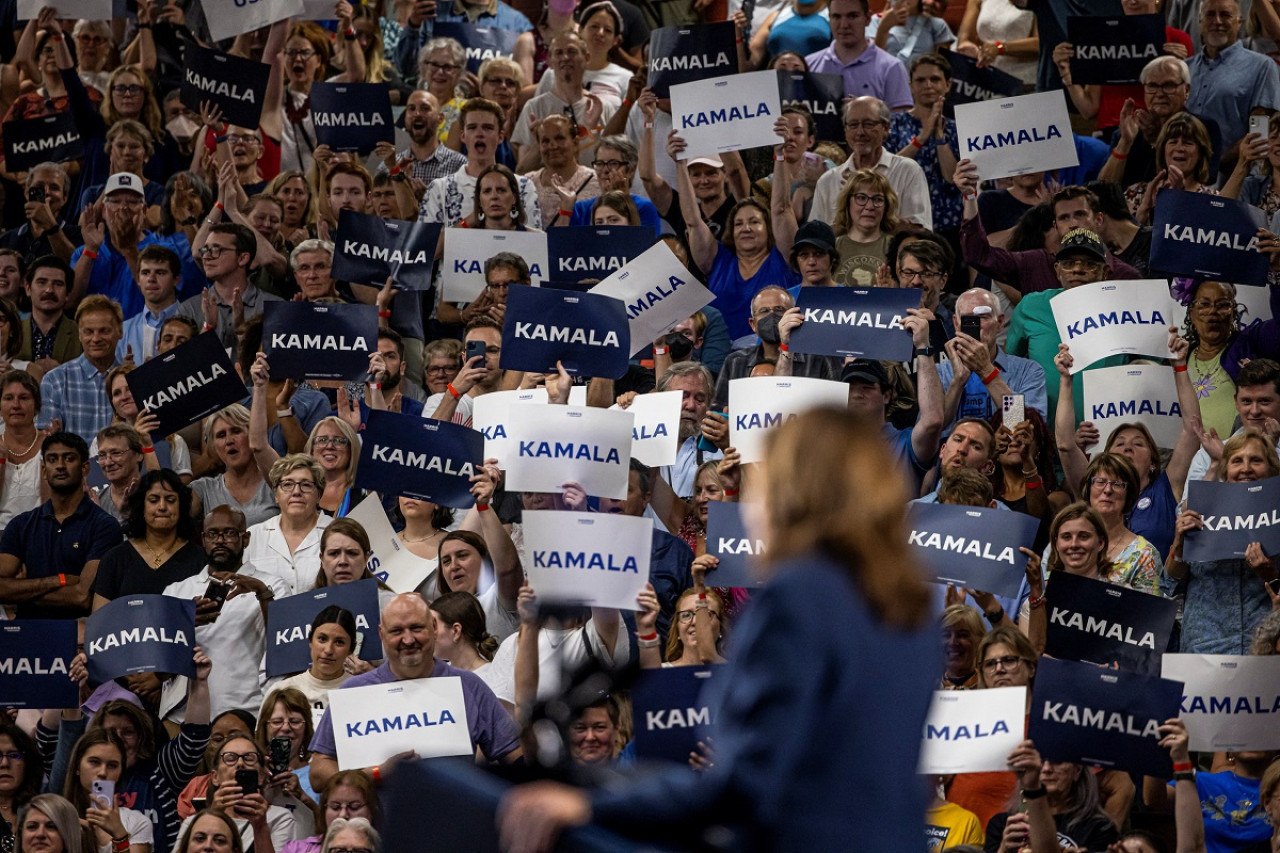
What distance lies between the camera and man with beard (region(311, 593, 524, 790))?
23.1 feet

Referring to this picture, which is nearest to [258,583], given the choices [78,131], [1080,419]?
[1080,419]

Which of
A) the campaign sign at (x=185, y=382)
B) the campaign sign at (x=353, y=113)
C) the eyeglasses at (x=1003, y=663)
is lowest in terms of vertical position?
the eyeglasses at (x=1003, y=663)

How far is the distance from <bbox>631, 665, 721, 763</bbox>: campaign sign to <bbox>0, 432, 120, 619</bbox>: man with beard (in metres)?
3.73

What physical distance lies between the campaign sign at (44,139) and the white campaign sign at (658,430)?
5.21 m

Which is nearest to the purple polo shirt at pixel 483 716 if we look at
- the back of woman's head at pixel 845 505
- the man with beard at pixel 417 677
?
the man with beard at pixel 417 677

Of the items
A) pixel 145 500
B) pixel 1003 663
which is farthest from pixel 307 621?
pixel 1003 663

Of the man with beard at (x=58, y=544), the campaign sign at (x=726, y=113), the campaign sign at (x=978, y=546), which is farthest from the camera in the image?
the campaign sign at (x=726, y=113)

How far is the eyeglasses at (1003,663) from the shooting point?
23.0 ft

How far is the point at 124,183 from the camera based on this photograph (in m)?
11.5

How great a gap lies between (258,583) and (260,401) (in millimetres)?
1251

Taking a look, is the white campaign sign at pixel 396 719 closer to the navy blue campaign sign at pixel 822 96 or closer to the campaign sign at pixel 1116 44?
the navy blue campaign sign at pixel 822 96

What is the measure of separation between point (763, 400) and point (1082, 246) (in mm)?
2059

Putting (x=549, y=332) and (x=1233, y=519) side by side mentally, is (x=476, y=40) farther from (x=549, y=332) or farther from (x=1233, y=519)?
(x=1233, y=519)

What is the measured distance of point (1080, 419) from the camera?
30.2ft
